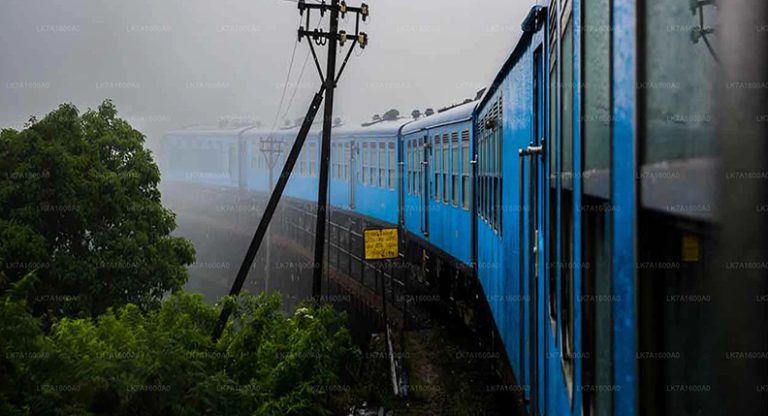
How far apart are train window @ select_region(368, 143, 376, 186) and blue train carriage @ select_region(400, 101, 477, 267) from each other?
238cm

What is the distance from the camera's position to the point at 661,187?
3.69 feet

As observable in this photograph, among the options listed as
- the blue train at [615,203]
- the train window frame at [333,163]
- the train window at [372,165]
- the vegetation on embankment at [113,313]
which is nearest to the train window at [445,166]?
the vegetation on embankment at [113,313]

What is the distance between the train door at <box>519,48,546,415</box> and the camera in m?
3.63

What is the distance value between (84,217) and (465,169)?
650 cm

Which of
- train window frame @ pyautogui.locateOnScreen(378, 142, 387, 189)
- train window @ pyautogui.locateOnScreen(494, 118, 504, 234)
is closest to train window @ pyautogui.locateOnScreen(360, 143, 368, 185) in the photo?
train window frame @ pyautogui.locateOnScreen(378, 142, 387, 189)

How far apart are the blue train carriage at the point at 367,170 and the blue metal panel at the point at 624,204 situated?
1583cm

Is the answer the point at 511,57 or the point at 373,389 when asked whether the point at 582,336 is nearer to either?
the point at 511,57

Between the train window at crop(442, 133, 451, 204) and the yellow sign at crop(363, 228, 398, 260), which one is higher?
the train window at crop(442, 133, 451, 204)

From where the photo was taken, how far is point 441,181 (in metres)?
12.8

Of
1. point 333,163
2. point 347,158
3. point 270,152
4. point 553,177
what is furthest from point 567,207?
point 270,152

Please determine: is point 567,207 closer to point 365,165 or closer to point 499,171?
point 499,171

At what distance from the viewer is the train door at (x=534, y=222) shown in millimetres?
3635

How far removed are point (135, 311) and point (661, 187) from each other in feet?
30.8

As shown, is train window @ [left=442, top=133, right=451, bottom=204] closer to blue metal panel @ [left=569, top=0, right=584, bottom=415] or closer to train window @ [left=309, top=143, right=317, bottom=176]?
blue metal panel @ [left=569, top=0, right=584, bottom=415]
